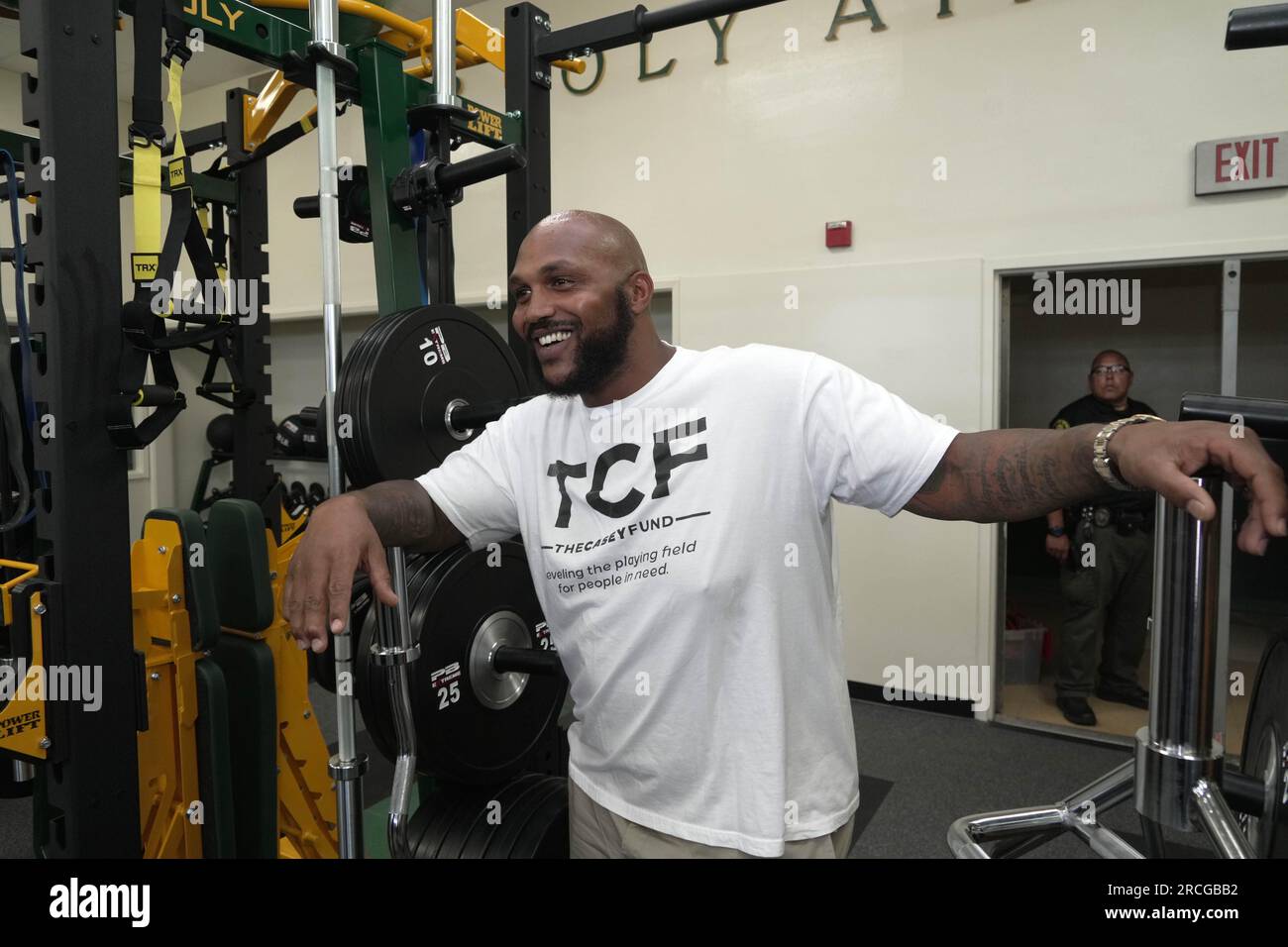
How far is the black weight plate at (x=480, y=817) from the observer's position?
5.46ft

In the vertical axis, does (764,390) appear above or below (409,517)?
above

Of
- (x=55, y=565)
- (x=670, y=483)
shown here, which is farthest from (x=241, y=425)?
(x=670, y=483)

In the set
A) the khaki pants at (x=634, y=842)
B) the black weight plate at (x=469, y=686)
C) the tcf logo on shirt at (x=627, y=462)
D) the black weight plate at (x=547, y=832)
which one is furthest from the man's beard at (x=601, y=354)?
the black weight plate at (x=547, y=832)

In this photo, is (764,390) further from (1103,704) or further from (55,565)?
(1103,704)

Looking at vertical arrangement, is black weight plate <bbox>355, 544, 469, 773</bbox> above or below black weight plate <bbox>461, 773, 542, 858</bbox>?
above

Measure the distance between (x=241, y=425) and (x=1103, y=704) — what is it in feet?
13.1

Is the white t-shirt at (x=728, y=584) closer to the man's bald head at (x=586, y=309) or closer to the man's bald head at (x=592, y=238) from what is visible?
the man's bald head at (x=586, y=309)

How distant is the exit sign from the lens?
10.0 feet

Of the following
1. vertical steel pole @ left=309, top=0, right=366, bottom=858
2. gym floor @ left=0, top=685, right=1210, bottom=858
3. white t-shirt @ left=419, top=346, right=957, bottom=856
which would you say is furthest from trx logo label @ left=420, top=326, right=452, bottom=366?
gym floor @ left=0, top=685, right=1210, bottom=858

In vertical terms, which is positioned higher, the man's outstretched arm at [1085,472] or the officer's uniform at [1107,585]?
the man's outstretched arm at [1085,472]

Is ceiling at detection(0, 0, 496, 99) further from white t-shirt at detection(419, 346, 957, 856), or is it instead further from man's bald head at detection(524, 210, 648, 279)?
white t-shirt at detection(419, 346, 957, 856)

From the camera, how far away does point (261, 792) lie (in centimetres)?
210

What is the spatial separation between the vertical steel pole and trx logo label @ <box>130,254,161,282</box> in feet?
1.32

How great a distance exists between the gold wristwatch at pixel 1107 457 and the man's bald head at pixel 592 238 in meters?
0.72
